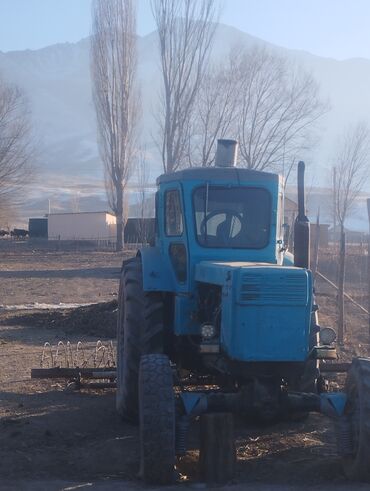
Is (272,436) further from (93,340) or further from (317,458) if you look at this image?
(93,340)

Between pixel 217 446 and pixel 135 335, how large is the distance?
6.16 ft

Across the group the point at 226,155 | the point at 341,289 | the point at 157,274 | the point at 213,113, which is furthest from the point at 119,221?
the point at 157,274

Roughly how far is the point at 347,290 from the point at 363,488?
1775cm

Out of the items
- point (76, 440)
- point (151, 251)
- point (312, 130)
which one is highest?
point (312, 130)

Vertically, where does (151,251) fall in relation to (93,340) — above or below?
above

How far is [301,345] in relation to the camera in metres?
7.67

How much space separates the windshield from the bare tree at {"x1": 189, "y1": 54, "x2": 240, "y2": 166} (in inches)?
1242

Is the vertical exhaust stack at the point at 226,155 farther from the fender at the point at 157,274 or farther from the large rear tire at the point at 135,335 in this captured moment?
the large rear tire at the point at 135,335

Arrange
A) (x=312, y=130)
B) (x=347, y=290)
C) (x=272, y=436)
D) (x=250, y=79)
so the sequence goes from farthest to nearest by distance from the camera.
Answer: (x=312, y=130) < (x=250, y=79) < (x=347, y=290) < (x=272, y=436)

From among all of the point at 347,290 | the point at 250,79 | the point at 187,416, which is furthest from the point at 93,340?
the point at 250,79

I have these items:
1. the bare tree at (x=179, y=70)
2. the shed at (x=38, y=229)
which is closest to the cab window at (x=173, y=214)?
the bare tree at (x=179, y=70)

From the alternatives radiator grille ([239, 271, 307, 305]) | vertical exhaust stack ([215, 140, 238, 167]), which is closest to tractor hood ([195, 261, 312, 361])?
radiator grille ([239, 271, 307, 305])

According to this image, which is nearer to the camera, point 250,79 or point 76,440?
point 76,440

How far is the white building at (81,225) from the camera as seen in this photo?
2322 inches
